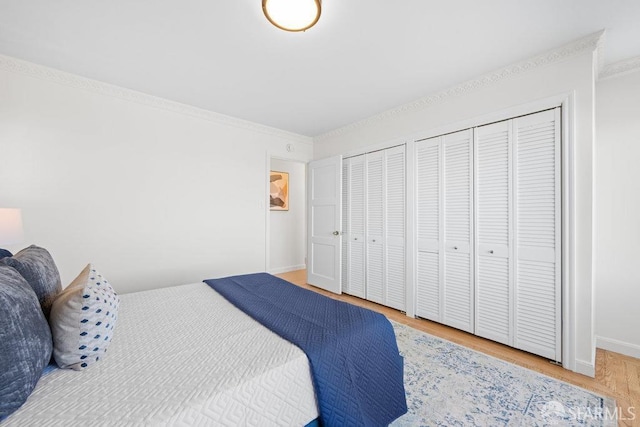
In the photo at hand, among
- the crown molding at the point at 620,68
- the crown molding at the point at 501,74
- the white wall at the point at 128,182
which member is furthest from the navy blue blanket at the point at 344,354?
the crown molding at the point at 620,68

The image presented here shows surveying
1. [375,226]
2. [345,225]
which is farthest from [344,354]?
[345,225]

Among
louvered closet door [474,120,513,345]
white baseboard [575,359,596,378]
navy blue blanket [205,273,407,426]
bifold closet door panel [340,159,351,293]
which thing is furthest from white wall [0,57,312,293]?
white baseboard [575,359,596,378]

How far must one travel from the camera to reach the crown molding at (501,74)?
6.47ft

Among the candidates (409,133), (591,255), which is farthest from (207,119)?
(591,255)

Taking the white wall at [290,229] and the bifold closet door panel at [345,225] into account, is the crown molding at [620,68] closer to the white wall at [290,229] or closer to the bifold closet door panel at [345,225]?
the bifold closet door panel at [345,225]

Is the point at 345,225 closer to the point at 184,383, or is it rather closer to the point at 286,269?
the point at 286,269

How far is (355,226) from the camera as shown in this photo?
3789mm

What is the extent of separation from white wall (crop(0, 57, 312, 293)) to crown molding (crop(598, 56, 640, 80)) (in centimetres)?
375

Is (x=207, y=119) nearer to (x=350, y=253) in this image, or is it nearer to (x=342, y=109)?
(x=342, y=109)

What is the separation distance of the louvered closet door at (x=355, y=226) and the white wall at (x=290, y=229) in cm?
148

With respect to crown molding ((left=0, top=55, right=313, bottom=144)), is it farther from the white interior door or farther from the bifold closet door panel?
the bifold closet door panel

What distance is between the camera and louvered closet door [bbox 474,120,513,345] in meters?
2.35

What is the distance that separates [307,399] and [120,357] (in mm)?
835

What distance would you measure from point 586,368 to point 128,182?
441cm
